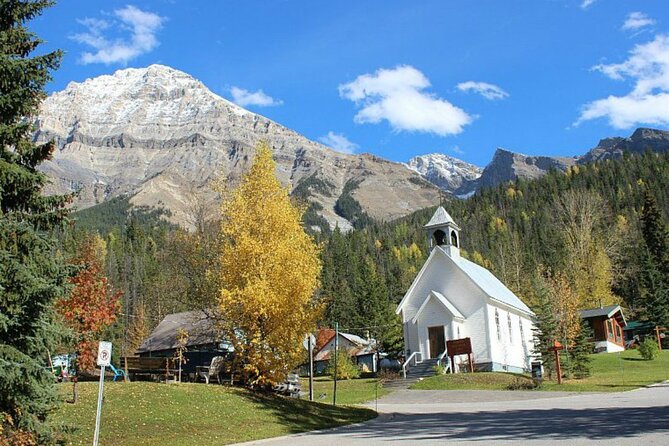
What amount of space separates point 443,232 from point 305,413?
27.5 meters

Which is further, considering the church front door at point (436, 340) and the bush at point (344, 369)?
the bush at point (344, 369)

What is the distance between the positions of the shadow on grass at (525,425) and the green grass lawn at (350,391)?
9066 mm

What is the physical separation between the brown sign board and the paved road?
980cm

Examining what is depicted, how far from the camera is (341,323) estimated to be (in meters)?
82.6

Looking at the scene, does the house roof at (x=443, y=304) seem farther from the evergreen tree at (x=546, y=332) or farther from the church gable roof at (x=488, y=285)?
the evergreen tree at (x=546, y=332)

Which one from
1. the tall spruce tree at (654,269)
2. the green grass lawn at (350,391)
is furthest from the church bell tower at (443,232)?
the tall spruce tree at (654,269)

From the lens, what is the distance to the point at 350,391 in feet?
128

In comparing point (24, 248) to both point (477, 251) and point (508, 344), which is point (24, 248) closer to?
point (508, 344)

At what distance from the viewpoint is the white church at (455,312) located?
144ft

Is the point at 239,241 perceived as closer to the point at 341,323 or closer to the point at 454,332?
the point at 454,332

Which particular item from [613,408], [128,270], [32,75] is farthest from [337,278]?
[32,75]

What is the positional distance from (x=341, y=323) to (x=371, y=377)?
33454mm

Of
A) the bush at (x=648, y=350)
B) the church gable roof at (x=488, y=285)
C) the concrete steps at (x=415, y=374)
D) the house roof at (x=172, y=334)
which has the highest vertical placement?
the church gable roof at (x=488, y=285)

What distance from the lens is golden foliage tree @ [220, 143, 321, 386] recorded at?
22406 millimetres
